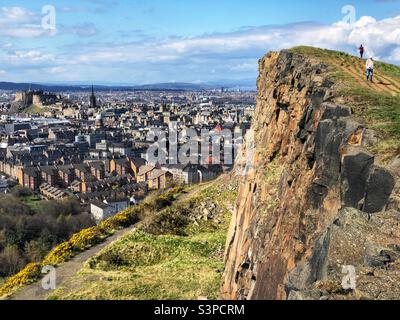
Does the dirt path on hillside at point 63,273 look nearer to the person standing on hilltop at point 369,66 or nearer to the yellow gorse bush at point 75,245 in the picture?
the yellow gorse bush at point 75,245

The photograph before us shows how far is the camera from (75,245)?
1914cm

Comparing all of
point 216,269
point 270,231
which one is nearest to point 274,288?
point 270,231

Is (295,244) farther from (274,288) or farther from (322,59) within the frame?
(322,59)

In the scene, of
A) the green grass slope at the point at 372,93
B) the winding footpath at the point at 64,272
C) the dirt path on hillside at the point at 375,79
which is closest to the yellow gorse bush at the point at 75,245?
the winding footpath at the point at 64,272

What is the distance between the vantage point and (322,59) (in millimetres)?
13484

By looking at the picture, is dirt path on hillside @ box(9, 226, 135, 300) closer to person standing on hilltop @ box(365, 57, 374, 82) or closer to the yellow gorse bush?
the yellow gorse bush

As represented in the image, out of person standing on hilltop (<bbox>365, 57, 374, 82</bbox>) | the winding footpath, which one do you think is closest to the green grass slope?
person standing on hilltop (<bbox>365, 57, 374, 82</bbox>)

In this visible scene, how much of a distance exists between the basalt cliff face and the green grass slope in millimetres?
243

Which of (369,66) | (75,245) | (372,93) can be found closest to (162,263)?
(75,245)

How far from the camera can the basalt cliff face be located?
5.31 m

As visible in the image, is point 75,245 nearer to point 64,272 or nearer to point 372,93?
point 64,272

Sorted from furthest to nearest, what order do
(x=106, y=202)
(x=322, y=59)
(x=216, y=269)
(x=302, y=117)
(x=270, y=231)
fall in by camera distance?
(x=106, y=202), (x=216, y=269), (x=322, y=59), (x=302, y=117), (x=270, y=231)

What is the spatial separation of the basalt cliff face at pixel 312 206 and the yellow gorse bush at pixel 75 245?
6.99m
